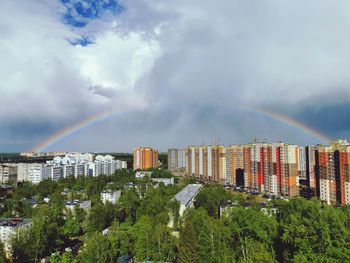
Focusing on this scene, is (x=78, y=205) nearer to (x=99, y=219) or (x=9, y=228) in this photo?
(x=99, y=219)

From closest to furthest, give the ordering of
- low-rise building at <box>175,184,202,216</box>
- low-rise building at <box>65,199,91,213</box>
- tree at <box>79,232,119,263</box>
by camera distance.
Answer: tree at <box>79,232,119,263</box>
low-rise building at <box>175,184,202,216</box>
low-rise building at <box>65,199,91,213</box>

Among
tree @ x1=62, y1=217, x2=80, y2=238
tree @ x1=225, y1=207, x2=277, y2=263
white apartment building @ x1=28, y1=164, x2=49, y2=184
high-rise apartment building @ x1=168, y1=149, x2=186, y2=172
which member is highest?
high-rise apartment building @ x1=168, y1=149, x2=186, y2=172

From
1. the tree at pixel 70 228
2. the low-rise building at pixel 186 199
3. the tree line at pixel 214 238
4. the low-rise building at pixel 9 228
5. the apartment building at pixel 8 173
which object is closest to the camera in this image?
the tree line at pixel 214 238

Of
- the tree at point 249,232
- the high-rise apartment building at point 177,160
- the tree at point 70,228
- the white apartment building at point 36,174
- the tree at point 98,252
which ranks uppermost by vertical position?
the high-rise apartment building at point 177,160

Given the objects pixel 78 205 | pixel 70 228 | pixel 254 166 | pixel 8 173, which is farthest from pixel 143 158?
pixel 70 228

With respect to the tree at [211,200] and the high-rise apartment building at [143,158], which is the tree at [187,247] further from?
the high-rise apartment building at [143,158]

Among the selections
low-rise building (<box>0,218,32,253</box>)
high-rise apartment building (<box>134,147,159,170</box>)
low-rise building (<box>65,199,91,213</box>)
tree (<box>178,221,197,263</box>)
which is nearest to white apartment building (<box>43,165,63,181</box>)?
high-rise apartment building (<box>134,147,159,170</box>)

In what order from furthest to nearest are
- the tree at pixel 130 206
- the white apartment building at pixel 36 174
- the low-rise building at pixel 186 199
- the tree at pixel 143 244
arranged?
the white apartment building at pixel 36 174 → the tree at pixel 130 206 → the low-rise building at pixel 186 199 → the tree at pixel 143 244

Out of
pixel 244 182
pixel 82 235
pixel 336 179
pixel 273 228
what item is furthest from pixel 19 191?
pixel 336 179

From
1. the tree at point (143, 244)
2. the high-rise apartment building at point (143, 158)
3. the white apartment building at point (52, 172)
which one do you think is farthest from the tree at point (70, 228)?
the high-rise apartment building at point (143, 158)

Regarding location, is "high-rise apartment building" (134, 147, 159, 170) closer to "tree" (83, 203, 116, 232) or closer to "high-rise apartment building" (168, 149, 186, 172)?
"high-rise apartment building" (168, 149, 186, 172)
